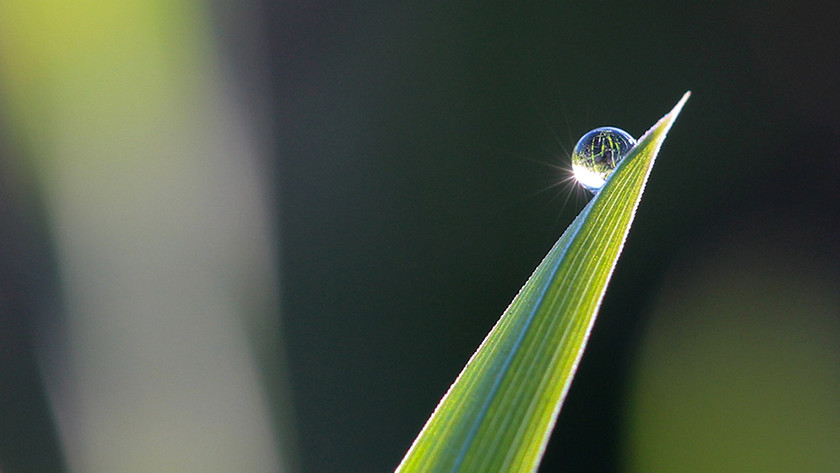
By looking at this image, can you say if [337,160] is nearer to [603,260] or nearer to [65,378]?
[65,378]

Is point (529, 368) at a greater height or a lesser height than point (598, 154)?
lesser

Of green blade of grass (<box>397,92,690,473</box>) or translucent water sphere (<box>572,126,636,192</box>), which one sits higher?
translucent water sphere (<box>572,126,636,192</box>)

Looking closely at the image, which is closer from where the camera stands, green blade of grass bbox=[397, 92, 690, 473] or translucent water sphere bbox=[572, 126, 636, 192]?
green blade of grass bbox=[397, 92, 690, 473]

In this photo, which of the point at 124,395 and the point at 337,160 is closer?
the point at 124,395

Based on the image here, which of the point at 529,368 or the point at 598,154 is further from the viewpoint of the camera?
the point at 598,154

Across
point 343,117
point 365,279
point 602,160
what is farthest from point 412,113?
point 602,160
